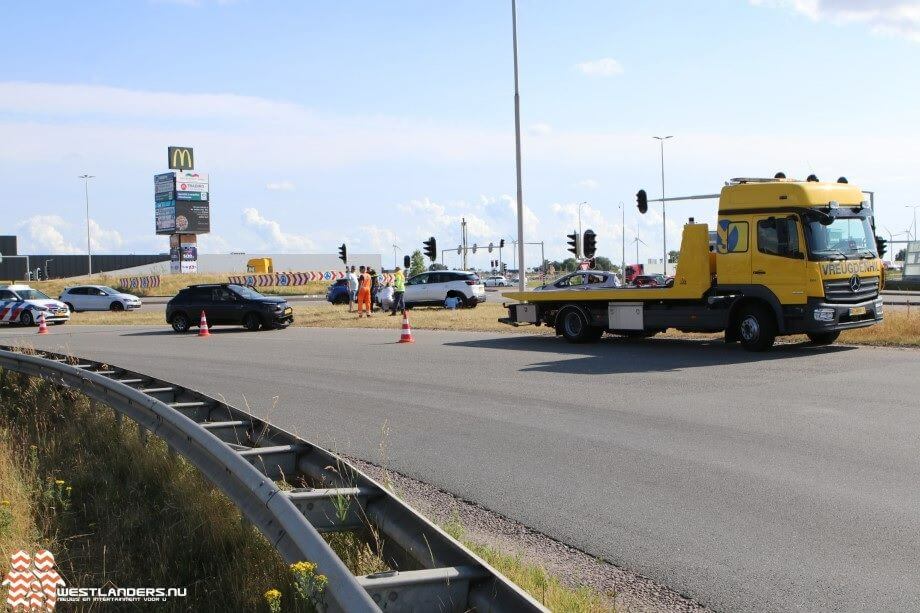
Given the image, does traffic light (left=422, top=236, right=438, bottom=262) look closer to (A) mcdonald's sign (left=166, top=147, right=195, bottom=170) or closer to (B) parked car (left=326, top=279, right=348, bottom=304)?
(B) parked car (left=326, top=279, right=348, bottom=304)

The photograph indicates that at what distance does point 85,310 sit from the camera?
47.2 metres

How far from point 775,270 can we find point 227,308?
17.4 meters

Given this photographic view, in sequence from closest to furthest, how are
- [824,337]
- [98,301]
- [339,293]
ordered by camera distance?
1. [824,337]
2. [339,293]
3. [98,301]

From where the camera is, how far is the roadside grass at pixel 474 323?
18688mm

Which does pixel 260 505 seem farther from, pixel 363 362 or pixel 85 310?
pixel 85 310

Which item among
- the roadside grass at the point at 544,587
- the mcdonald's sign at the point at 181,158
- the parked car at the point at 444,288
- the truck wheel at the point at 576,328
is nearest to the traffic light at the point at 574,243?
the parked car at the point at 444,288

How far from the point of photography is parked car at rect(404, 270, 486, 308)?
3891 centimetres

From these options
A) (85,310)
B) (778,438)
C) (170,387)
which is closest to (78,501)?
(170,387)

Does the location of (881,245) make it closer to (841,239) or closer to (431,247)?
(841,239)

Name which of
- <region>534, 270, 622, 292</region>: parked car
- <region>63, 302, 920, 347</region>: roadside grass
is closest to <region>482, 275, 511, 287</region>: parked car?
<region>63, 302, 920, 347</region>: roadside grass

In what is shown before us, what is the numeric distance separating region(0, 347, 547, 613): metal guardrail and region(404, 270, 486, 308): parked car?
30.9m

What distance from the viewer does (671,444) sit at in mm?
9148

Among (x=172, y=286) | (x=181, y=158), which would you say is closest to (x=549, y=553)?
(x=172, y=286)

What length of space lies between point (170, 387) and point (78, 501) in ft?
6.63
